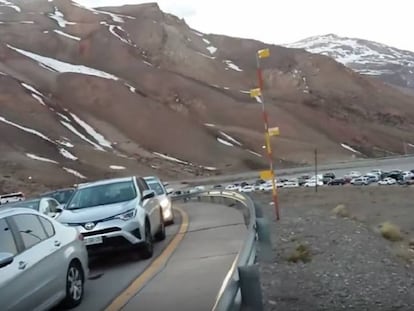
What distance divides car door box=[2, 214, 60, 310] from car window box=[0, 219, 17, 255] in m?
0.09

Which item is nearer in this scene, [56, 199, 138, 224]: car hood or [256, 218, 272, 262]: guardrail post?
[256, 218, 272, 262]: guardrail post

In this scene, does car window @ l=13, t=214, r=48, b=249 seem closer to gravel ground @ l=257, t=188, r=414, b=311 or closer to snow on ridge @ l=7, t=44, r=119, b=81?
gravel ground @ l=257, t=188, r=414, b=311

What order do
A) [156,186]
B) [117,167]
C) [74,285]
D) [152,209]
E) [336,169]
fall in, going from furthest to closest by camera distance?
[336,169]
[117,167]
[156,186]
[152,209]
[74,285]

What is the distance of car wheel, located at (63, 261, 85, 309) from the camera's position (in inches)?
366

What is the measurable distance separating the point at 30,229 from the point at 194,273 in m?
3.66

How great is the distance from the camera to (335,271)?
11.7m

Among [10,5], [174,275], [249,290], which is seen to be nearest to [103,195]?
[174,275]

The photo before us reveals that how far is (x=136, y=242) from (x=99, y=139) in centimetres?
9322

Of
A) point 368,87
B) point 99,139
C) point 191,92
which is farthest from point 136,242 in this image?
point 368,87

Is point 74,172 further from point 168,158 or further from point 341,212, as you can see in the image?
point 341,212

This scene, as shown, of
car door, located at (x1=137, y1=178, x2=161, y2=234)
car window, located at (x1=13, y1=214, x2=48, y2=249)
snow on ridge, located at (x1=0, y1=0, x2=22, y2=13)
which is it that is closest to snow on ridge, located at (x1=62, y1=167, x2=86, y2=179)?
car door, located at (x1=137, y1=178, x2=161, y2=234)

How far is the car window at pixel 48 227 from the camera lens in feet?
30.3

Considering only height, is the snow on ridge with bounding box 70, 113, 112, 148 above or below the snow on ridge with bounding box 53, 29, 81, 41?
below

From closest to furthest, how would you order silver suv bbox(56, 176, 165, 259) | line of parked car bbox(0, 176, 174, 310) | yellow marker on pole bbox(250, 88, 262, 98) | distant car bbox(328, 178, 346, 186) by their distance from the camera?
line of parked car bbox(0, 176, 174, 310)
silver suv bbox(56, 176, 165, 259)
yellow marker on pole bbox(250, 88, 262, 98)
distant car bbox(328, 178, 346, 186)
